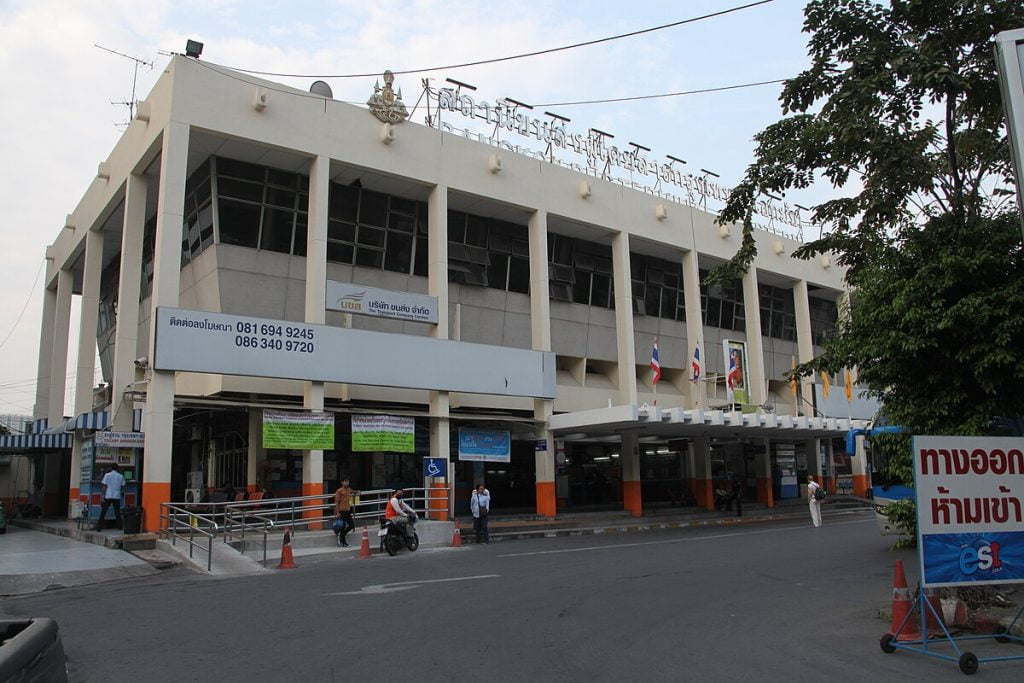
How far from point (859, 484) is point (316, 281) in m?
34.4

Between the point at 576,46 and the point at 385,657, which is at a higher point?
the point at 576,46

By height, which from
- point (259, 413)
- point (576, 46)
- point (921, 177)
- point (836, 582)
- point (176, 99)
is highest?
point (176, 99)

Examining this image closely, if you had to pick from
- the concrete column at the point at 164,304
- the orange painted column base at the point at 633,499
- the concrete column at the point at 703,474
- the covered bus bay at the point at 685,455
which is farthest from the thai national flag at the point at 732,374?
the concrete column at the point at 164,304

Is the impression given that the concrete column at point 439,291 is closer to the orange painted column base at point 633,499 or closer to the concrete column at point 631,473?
the concrete column at point 631,473

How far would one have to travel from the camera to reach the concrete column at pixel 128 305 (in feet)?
84.5

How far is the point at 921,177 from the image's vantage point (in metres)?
10.9

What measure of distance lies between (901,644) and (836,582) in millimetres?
5754

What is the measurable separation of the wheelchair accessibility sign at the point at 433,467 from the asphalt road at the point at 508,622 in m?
6.93

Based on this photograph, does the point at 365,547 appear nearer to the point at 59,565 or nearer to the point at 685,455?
the point at 59,565

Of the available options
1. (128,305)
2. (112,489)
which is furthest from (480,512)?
(128,305)

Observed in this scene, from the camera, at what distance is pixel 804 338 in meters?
42.2

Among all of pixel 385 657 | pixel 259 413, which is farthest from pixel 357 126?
pixel 385 657

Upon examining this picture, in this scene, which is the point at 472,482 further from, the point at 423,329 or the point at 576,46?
the point at 576,46

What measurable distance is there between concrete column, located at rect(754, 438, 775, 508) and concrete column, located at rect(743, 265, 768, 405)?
292 centimetres
